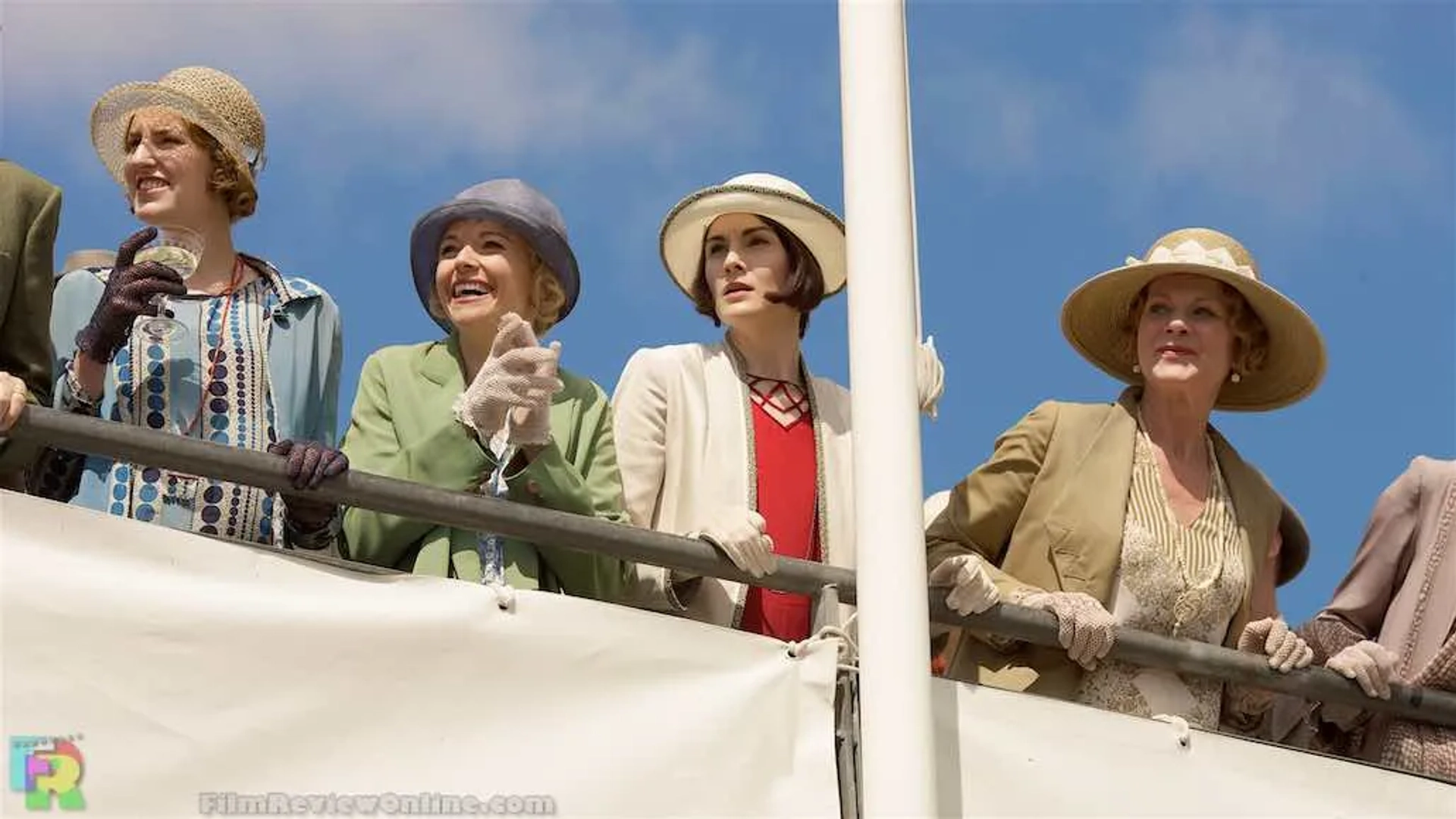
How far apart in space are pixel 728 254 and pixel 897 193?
1.30 metres

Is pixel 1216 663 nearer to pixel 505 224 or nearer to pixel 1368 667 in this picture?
pixel 1368 667

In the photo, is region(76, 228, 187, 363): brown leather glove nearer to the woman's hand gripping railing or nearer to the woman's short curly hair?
the woman's hand gripping railing

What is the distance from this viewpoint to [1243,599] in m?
7.58

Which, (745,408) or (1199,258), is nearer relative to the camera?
(745,408)

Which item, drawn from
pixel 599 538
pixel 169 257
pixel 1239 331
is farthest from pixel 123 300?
pixel 1239 331

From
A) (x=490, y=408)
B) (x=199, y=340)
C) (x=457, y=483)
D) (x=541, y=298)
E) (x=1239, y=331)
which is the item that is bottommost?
(x=457, y=483)

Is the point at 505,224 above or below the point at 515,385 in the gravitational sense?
above

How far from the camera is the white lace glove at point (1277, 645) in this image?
7215mm

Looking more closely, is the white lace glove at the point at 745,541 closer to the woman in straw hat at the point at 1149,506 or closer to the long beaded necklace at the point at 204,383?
the woman in straw hat at the point at 1149,506

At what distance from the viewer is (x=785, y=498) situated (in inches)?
293

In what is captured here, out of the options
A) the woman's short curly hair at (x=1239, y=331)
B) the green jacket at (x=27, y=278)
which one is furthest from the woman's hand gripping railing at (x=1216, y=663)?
the green jacket at (x=27, y=278)

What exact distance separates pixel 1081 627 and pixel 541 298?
5.18ft

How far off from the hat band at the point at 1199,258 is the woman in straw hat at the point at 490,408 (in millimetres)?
1548

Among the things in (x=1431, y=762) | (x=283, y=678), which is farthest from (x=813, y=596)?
(x=1431, y=762)
